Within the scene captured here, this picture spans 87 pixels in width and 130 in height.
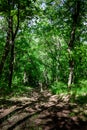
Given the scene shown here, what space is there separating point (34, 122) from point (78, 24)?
13399 mm

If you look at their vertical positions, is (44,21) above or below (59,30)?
above

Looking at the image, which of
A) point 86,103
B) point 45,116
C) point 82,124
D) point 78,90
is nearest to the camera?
point 82,124

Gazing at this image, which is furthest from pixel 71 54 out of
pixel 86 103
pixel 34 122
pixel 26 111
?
pixel 34 122

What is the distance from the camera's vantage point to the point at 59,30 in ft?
64.5

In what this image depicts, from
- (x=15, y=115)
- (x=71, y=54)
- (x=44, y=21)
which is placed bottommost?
(x=15, y=115)

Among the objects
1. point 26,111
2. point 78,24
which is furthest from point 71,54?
point 26,111

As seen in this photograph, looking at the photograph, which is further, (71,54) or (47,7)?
(47,7)

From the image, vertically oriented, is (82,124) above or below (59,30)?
below

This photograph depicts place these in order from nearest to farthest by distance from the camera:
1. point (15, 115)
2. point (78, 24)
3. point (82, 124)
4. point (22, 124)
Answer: point (82, 124) → point (22, 124) → point (15, 115) → point (78, 24)

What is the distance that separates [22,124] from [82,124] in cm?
253

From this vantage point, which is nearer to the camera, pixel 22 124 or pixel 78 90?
pixel 22 124

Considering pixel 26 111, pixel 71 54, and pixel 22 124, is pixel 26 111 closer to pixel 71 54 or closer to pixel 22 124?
pixel 22 124

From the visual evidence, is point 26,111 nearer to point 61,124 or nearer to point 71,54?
point 61,124

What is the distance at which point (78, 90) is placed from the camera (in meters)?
14.6
